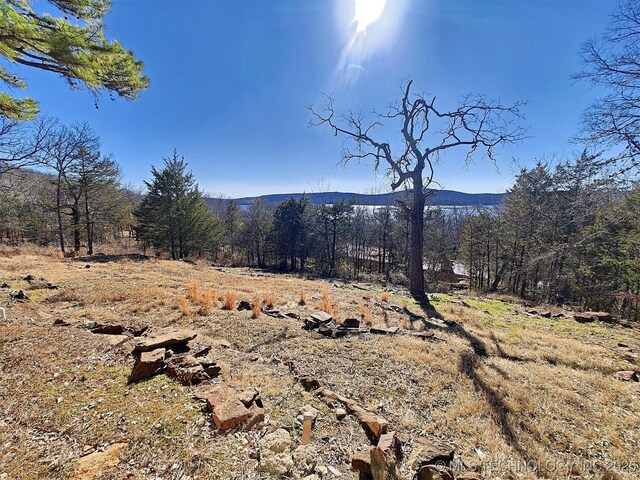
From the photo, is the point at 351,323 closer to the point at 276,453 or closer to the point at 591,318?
the point at 276,453

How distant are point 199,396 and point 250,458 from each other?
3.10 ft

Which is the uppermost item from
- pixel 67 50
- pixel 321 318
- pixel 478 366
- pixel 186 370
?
pixel 67 50

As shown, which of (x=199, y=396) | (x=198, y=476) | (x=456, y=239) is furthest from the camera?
(x=456, y=239)

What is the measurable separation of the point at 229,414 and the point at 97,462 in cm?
88

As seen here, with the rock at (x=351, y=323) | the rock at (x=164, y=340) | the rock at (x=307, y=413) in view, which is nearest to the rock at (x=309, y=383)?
the rock at (x=307, y=413)

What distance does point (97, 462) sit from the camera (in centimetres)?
186

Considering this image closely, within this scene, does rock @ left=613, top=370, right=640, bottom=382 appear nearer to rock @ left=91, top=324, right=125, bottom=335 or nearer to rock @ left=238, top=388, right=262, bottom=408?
rock @ left=238, top=388, right=262, bottom=408

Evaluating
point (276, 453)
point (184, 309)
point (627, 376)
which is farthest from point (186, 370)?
point (627, 376)

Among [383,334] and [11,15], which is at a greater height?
[11,15]

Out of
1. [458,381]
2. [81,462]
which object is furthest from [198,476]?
[458,381]

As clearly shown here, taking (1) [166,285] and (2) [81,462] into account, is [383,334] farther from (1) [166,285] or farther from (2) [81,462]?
(1) [166,285]

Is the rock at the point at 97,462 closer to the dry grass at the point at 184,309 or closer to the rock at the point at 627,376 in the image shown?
the dry grass at the point at 184,309

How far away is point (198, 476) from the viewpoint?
179 cm

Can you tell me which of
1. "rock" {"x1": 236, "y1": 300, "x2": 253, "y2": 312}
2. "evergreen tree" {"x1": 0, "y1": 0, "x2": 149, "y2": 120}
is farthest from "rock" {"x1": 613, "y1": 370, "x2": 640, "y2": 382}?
"evergreen tree" {"x1": 0, "y1": 0, "x2": 149, "y2": 120}
